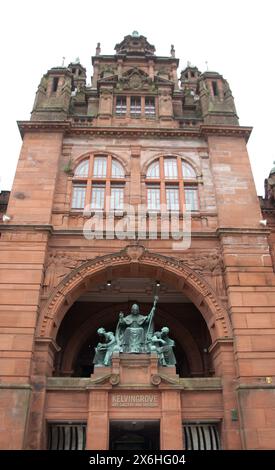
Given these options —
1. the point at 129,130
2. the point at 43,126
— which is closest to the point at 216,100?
the point at 129,130

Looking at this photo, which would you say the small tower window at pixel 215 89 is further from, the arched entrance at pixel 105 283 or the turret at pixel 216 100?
the arched entrance at pixel 105 283

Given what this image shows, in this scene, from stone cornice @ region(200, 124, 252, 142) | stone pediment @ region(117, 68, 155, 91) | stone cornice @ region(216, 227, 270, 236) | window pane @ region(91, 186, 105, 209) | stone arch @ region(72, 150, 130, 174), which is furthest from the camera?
stone pediment @ region(117, 68, 155, 91)

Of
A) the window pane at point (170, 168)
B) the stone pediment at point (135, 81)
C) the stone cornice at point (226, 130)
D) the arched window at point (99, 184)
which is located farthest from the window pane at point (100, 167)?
the stone pediment at point (135, 81)

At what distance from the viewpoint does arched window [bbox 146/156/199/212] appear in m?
18.8

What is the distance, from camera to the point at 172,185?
19562mm

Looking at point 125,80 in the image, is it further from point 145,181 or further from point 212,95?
point 145,181

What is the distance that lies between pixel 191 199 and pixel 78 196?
17.0 feet

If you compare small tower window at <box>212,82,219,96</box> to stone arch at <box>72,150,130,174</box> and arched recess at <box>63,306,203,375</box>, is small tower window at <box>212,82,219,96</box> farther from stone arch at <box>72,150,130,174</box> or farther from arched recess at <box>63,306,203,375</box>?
arched recess at <box>63,306,203,375</box>

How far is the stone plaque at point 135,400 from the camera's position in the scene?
45.5 feet

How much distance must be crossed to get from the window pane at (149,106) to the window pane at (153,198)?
559cm

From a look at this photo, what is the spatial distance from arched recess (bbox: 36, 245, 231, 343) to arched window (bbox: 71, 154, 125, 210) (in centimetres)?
281

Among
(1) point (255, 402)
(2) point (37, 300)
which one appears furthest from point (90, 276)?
(1) point (255, 402)

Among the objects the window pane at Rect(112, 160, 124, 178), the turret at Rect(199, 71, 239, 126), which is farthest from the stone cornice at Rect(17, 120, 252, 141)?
the window pane at Rect(112, 160, 124, 178)

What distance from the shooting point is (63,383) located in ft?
47.3
